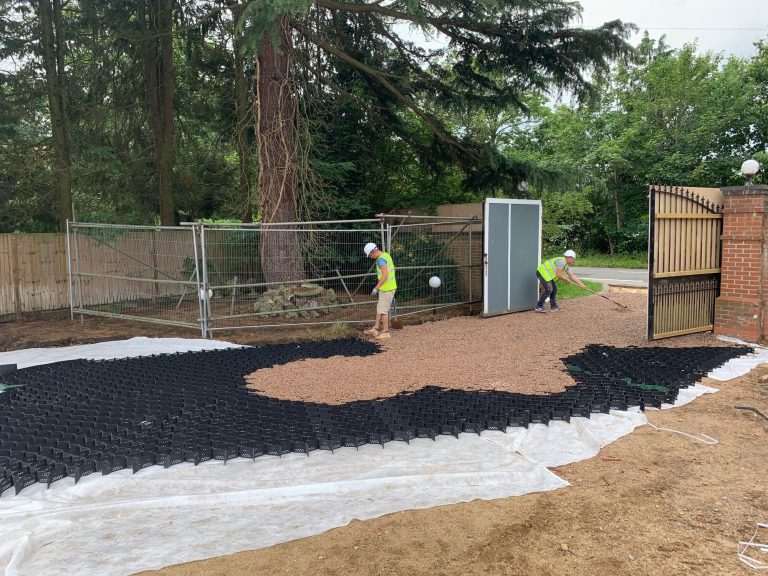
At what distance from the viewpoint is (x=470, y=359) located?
301 inches

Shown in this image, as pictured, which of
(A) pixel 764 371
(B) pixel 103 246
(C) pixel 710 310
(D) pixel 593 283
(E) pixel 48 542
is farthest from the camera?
(D) pixel 593 283

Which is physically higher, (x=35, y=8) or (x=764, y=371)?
(x=35, y=8)

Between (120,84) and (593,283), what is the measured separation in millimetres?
14066

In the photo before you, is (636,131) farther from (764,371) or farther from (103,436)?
(103,436)

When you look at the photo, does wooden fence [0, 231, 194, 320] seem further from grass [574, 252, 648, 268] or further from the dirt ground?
grass [574, 252, 648, 268]

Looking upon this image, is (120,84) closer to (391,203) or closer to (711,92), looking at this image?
(391,203)

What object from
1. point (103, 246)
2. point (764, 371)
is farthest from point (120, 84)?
point (764, 371)

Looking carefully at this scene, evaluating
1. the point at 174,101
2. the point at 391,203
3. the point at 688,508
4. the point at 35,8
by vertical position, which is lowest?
the point at 688,508

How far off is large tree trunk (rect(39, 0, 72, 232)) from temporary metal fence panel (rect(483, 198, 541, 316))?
9.55 metres

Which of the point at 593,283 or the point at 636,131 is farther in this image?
the point at 636,131

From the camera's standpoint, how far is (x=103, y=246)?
1192cm

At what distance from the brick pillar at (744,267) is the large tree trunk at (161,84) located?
12.2 meters

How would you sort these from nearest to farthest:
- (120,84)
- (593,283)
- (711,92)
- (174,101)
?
(120,84) < (174,101) < (593,283) < (711,92)

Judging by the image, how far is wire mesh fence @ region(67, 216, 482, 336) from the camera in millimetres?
10898
